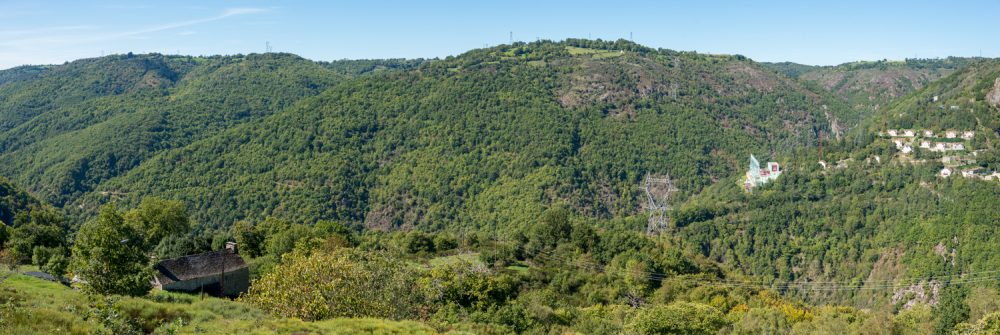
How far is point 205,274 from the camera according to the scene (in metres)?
44.7

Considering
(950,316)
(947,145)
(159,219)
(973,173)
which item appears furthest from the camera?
(947,145)

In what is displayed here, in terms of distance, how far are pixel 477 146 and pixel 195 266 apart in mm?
93437

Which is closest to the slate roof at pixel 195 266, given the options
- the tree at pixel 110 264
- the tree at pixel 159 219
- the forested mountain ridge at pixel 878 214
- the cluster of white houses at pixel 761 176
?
the tree at pixel 110 264

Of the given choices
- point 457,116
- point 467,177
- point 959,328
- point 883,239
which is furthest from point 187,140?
point 959,328

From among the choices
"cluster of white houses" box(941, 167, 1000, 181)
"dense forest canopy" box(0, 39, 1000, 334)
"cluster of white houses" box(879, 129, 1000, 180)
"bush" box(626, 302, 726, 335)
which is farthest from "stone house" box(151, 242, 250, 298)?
"cluster of white houses" box(879, 129, 1000, 180)

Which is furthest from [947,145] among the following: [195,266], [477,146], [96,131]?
[96,131]

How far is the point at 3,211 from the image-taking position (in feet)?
294

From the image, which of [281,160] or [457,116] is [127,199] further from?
[457,116]

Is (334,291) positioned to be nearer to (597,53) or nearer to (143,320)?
(143,320)

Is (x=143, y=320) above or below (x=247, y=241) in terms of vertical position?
above

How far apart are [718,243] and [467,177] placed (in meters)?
46.5

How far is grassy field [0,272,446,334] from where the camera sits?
727 inches

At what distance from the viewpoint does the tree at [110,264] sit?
33469 millimetres

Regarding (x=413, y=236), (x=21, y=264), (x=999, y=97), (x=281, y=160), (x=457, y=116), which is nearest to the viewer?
(x=21, y=264)
